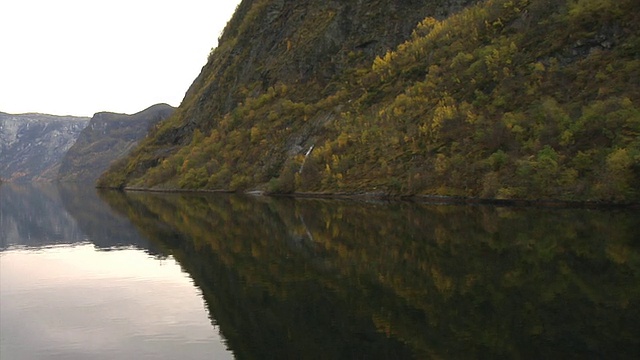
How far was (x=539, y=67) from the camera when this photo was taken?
78.3 metres

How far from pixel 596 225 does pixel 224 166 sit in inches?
3641

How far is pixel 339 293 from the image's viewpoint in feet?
73.3

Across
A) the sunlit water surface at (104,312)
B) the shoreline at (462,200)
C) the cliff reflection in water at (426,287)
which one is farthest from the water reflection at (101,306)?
the shoreline at (462,200)

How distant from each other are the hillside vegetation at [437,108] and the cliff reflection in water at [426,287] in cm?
1932

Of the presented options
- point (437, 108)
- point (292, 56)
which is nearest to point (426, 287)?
point (437, 108)

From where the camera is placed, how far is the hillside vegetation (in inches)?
2482

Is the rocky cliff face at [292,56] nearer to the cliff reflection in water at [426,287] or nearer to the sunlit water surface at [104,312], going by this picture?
the cliff reflection in water at [426,287]

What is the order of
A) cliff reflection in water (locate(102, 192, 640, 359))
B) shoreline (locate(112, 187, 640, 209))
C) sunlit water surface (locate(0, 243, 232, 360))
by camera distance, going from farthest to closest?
shoreline (locate(112, 187, 640, 209)) → sunlit water surface (locate(0, 243, 232, 360)) → cliff reflection in water (locate(102, 192, 640, 359))

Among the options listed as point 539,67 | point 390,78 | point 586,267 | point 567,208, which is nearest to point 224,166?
point 390,78

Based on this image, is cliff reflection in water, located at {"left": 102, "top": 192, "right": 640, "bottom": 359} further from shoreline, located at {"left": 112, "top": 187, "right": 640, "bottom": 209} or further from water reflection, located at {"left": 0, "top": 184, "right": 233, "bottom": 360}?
shoreline, located at {"left": 112, "top": 187, "right": 640, "bottom": 209}

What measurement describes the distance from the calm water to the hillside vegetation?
20042 mm

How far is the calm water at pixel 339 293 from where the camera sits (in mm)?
16234

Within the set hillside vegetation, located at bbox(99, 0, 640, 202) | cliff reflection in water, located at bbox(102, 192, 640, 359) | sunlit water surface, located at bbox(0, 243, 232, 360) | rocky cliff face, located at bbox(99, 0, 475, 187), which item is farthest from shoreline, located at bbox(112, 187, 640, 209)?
sunlit water surface, located at bbox(0, 243, 232, 360)

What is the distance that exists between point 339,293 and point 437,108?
6670cm
